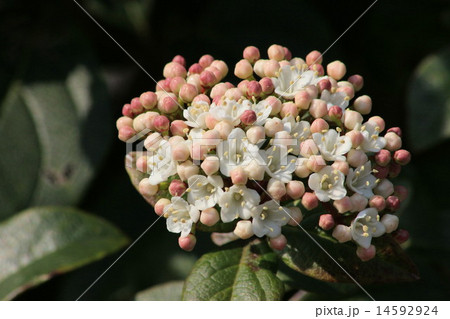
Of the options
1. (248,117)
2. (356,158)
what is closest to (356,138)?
(356,158)

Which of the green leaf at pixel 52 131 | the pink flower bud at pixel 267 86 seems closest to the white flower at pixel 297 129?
the pink flower bud at pixel 267 86

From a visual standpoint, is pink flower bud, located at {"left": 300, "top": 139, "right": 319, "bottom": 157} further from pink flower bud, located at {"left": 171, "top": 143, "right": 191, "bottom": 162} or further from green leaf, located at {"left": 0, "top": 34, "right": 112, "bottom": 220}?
green leaf, located at {"left": 0, "top": 34, "right": 112, "bottom": 220}

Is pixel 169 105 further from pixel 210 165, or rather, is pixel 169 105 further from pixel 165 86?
pixel 210 165

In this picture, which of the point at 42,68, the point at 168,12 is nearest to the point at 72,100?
the point at 42,68

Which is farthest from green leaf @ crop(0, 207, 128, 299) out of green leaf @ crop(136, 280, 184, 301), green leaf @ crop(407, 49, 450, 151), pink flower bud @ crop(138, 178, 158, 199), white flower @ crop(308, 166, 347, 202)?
green leaf @ crop(407, 49, 450, 151)

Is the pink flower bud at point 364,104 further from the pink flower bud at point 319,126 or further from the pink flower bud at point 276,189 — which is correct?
the pink flower bud at point 276,189
